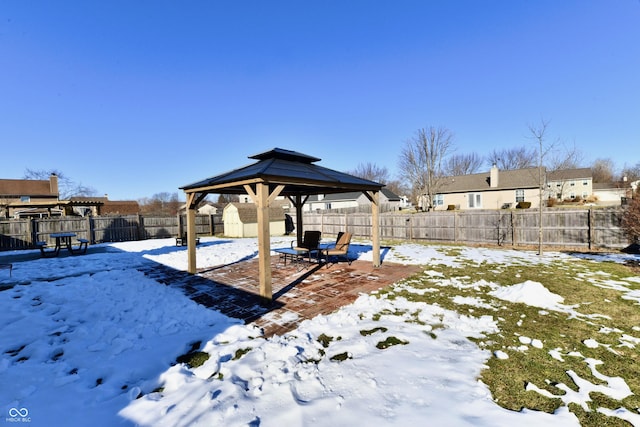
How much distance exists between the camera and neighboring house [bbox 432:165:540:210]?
27344mm

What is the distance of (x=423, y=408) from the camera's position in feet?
7.95

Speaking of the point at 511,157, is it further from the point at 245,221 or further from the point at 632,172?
the point at 245,221

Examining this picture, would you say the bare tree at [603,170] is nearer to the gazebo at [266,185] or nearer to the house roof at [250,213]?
the house roof at [250,213]

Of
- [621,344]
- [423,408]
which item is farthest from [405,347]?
[621,344]

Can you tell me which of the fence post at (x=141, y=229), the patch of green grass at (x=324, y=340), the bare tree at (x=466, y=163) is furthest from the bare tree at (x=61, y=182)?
the bare tree at (x=466, y=163)

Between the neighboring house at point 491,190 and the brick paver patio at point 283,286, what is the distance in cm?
2675

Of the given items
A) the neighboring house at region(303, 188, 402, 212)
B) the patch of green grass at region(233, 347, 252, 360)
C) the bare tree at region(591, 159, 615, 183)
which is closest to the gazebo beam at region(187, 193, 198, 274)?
the patch of green grass at region(233, 347, 252, 360)

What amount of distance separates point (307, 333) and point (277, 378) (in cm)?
116

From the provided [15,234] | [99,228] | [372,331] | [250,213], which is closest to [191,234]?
[372,331]

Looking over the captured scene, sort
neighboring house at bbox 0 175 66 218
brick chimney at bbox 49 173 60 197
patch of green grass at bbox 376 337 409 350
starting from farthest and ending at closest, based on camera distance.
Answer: brick chimney at bbox 49 173 60 197 → neighboring house at bbox 0 175 66 218 → patch of green grass at bbox 376 337 409 350

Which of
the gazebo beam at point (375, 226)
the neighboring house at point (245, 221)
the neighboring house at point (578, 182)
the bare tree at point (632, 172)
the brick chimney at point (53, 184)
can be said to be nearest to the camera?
the gazebo beam at point (375, 226)

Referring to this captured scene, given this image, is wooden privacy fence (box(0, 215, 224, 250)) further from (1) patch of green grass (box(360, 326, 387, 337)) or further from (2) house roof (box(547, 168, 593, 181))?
(2) house roof (box(547, 168, 593, 181))

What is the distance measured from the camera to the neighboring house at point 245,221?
21375 mm

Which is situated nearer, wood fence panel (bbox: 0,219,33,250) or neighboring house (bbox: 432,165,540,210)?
wood fence panel (bbox: 0,219,33,250)
